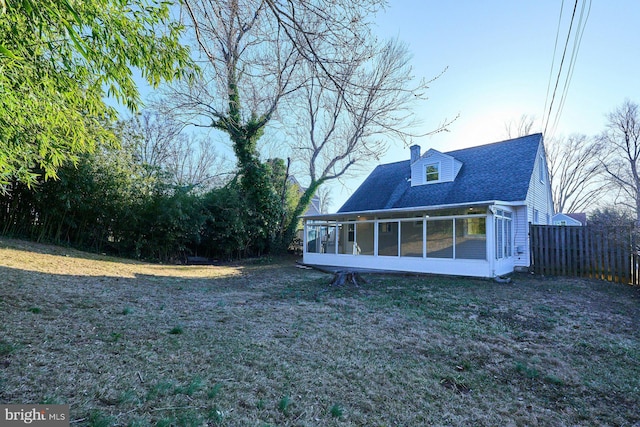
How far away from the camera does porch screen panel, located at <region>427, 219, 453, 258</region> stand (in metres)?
9.07

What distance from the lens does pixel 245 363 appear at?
9.23ft

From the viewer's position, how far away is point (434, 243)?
369 inches

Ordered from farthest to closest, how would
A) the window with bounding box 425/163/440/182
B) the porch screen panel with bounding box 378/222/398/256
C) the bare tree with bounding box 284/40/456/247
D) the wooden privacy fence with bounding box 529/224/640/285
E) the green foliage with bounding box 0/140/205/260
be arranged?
1. the window with bounding box 425/163/440/182
2. the porch screen panel with bounding box 378/222/398/256
3. the green foliage with bounding box 0/140/205/260
4. the wooden privacy fence with bounding box 529/224/640/285
5. the bare tree with bounding box 284/40/456/247

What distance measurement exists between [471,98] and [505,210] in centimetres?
611

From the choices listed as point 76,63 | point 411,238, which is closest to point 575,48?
point 411,238

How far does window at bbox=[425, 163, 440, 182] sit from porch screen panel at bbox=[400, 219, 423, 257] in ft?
10.2

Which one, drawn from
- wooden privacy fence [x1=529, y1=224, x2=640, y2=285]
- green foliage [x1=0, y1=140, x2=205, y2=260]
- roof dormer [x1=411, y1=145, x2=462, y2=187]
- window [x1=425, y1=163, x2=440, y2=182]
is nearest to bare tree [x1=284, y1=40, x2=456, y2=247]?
roof dormer [x1=411, y1=145, x2=462, y2=187]

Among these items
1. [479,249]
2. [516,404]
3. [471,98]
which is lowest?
[516,404]

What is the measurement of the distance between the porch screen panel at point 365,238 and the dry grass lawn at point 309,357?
525 cm

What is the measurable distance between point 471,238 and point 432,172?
440cm

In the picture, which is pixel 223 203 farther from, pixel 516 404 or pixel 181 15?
pixel 516 404

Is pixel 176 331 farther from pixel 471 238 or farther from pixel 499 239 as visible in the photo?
pixel 499 239

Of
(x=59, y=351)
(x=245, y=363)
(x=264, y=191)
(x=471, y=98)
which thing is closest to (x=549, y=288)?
(x=471, y=98)

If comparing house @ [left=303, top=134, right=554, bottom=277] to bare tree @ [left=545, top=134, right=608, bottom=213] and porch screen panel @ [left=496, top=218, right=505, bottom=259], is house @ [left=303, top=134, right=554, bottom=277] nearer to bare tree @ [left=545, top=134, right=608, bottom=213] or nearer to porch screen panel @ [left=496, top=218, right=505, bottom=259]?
porch screen panel @ [left=496, top=218, right=505, bottom=259]
